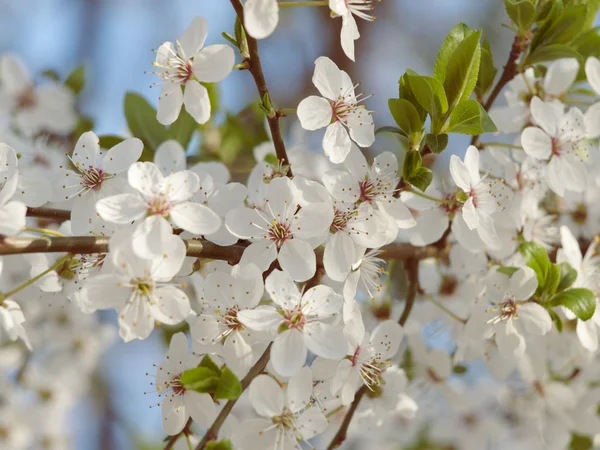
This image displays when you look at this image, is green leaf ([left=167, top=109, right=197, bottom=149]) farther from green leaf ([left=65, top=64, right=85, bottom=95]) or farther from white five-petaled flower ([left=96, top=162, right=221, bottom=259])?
green leaf ([left=65, top=64, right=85, bottom=95])

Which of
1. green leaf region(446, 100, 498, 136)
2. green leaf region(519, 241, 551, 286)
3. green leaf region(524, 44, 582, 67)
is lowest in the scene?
green leaf region(519, 241, 551, 286)

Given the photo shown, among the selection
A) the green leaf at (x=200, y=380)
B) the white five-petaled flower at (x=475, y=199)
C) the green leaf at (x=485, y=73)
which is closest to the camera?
the green leaf at (x=200, y=380)

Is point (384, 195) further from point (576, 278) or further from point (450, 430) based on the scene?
point (450, 430)

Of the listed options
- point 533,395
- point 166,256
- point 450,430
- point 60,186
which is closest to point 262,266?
point 166,256

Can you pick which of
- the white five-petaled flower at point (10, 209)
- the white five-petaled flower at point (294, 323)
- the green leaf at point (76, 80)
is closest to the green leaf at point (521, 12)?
the white five-petaled flower at point (294, 323)

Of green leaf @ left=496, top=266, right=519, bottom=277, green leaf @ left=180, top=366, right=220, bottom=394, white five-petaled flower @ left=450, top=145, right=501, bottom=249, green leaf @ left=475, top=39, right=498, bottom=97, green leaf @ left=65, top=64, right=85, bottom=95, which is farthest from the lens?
green leaf @ left=65, top=64, right=85, bottom=95

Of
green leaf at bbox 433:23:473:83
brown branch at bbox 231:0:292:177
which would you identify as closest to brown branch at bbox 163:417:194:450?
brown branch at bbox 231:0:292:177

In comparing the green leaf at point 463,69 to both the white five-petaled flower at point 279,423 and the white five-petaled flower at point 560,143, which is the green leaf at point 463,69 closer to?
the white five-petaled flower at point 560,143
